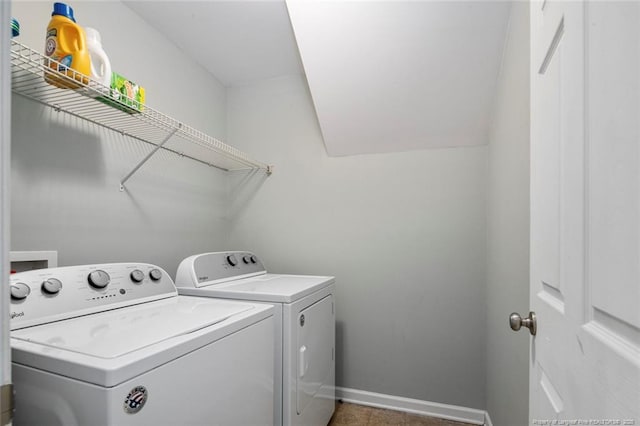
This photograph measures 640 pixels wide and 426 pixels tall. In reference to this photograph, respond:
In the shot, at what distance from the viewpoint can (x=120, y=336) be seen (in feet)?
2.83

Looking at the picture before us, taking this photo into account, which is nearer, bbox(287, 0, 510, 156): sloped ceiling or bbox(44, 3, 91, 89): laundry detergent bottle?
bbox(44, 3, 91, 89): laundry detergent bottle

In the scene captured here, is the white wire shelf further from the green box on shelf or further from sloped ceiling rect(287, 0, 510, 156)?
sloped ceiling rect(287, 0, 510, 156)

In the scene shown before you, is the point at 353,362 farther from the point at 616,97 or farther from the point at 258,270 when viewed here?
the point at 616,97

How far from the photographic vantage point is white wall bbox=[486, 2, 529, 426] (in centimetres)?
113

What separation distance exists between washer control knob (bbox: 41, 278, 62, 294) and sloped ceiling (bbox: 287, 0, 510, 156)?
5.32 feet

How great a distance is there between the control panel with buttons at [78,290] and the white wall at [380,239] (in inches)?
44.2

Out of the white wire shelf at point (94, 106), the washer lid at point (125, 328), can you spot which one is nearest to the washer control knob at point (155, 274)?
the washer lid at point (125, 328)

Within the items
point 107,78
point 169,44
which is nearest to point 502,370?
point 107,78

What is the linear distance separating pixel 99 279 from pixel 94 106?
74 cm

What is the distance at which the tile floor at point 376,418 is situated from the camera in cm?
194

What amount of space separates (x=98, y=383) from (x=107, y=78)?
3.48ft

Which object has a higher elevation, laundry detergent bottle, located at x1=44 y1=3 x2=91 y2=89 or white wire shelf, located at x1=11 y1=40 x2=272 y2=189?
laundry detergent bottle, located at x1=44 y1=3 x2=91 y2=89

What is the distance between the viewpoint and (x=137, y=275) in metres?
1.33

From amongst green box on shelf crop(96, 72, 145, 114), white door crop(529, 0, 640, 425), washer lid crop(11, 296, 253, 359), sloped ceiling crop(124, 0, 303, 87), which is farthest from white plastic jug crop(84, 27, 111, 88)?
white door crop(529, 0, 640, 425)
